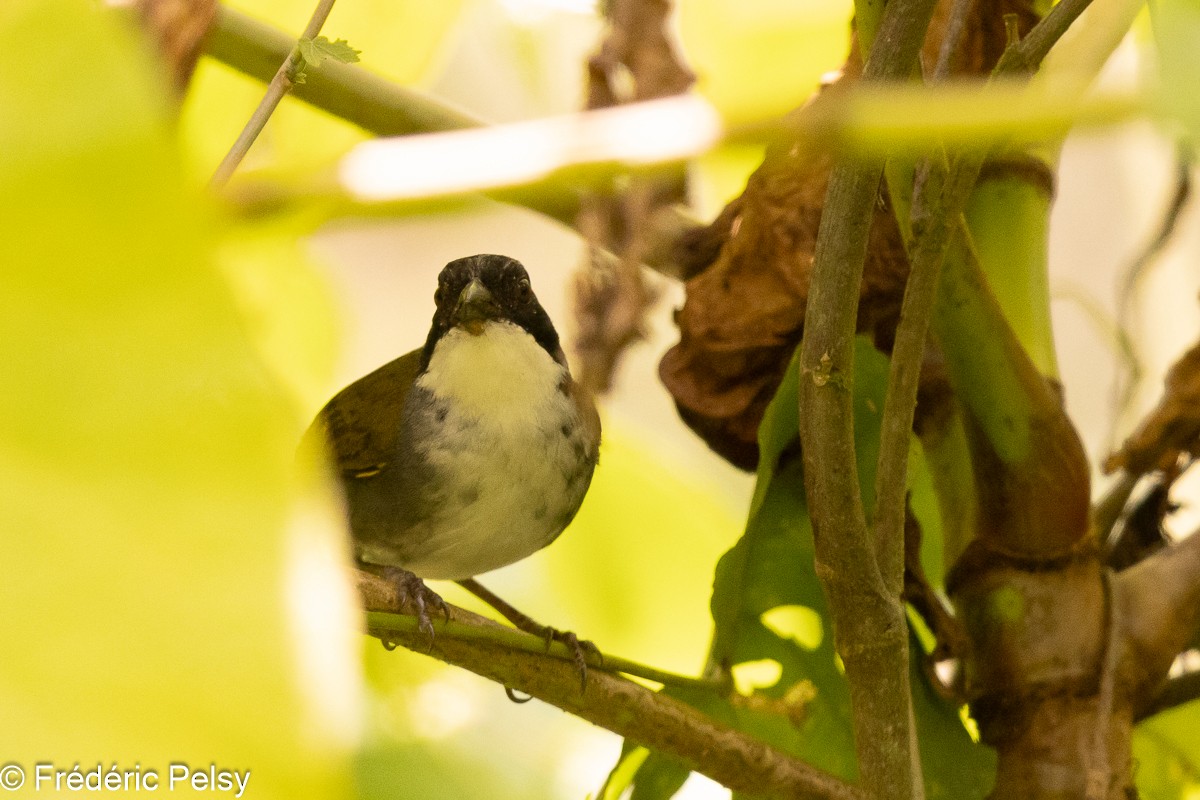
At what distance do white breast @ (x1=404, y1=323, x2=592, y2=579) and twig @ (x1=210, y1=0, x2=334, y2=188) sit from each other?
497 mm

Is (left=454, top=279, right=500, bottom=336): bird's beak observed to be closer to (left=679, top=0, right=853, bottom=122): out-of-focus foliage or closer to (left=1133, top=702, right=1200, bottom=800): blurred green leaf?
(left=679, top=0, right=853, bottom=122): out-of-focus foliage

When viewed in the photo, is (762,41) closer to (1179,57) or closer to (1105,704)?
(1105,704)

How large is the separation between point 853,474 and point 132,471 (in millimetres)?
494

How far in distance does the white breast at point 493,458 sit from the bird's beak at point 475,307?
0.06 feet

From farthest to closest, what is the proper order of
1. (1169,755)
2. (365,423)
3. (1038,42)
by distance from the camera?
(365,423)
(1169,755)
(1038,42)

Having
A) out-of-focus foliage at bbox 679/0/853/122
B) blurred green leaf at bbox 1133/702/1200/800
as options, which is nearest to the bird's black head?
out-of-focus foliage at bbox 679/0/853/122

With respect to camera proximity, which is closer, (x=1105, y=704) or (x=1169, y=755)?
(x=1105, y=704)

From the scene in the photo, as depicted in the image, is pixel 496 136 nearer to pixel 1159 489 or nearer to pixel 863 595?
pixel 863 595

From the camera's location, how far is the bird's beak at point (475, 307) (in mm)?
Answer: 1113

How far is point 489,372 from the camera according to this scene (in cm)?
116

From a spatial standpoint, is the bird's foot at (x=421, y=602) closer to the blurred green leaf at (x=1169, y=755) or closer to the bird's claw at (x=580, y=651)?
the bird's claw at (x=580, y=651)

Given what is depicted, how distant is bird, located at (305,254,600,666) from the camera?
1111 mm

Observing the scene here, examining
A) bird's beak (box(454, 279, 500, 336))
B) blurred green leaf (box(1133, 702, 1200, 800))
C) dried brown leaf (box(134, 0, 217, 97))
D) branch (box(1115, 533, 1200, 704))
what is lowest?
blurred green leaf (box(1133, 702, 1200, 800))

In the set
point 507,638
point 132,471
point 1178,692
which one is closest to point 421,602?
point 507,638
